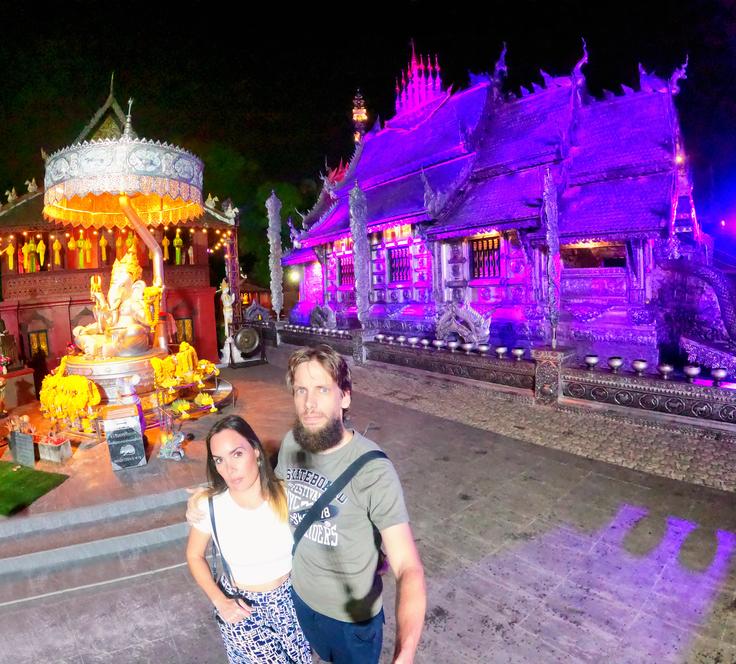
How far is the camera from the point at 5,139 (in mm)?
19391

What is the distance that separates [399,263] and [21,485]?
16136 millimetres

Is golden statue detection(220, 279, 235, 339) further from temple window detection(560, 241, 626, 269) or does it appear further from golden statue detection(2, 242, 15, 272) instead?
temple window detection(560, 241, 626, 269)

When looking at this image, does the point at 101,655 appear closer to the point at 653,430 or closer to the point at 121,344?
the point at 121,344

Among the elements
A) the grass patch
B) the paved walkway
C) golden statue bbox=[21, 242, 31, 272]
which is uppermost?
golden statue bbox=[21, 242, 31, 272]

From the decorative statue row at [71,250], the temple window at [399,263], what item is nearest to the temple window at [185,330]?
the decorative statue row at [71,250]

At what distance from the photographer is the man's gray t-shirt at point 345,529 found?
207cm

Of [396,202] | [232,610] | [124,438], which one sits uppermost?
[396,202]

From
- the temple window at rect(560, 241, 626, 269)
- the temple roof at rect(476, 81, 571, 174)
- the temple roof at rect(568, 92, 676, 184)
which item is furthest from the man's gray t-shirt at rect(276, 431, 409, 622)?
the temple roof at rect(476, 81, 571, 174)

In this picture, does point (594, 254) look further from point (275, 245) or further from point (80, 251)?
point (80, 251)

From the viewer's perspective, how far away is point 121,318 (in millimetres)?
9359

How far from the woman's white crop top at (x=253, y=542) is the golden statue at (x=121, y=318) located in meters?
7.98

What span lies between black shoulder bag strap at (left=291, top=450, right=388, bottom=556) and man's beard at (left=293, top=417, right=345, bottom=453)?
16 cm

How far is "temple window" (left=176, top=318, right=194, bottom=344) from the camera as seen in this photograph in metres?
18.6

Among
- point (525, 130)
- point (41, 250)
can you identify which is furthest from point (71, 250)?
point (525, 130)
